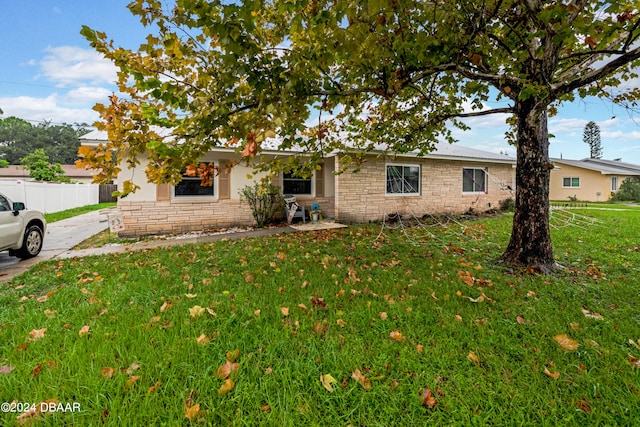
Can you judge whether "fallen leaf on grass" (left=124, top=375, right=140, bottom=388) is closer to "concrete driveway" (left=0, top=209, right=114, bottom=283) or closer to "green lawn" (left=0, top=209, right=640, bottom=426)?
"green lawn" (left=0, top=209, right=640, bottom=426)

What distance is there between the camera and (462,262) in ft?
17.9

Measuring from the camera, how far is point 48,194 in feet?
50.1

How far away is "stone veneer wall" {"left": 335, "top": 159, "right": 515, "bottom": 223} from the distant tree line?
53.1 meters

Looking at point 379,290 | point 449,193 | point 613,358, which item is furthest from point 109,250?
point 449,193

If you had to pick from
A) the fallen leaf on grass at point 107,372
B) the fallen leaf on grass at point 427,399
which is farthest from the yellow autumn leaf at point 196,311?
the fallen leaf on grass at point 427,399

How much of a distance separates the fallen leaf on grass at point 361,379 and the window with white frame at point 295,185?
950 centimetres

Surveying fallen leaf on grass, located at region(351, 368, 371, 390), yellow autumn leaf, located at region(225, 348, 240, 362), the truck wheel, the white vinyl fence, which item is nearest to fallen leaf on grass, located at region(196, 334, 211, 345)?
yellow autumn leaf, located at region(225, 348, 240, 362)

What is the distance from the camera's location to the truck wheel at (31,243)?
623 cm

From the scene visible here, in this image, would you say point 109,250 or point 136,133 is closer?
point 136,133

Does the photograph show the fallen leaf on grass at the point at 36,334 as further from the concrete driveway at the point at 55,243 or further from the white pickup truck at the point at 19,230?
the white pickup truck at the point at 19,230

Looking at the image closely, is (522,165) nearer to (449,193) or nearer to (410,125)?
(410,125)

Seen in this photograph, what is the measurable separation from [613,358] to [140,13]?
5860 millimetres

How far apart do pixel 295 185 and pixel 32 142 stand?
193 ft

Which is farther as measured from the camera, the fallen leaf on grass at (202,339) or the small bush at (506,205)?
the small bush at (506,205)
